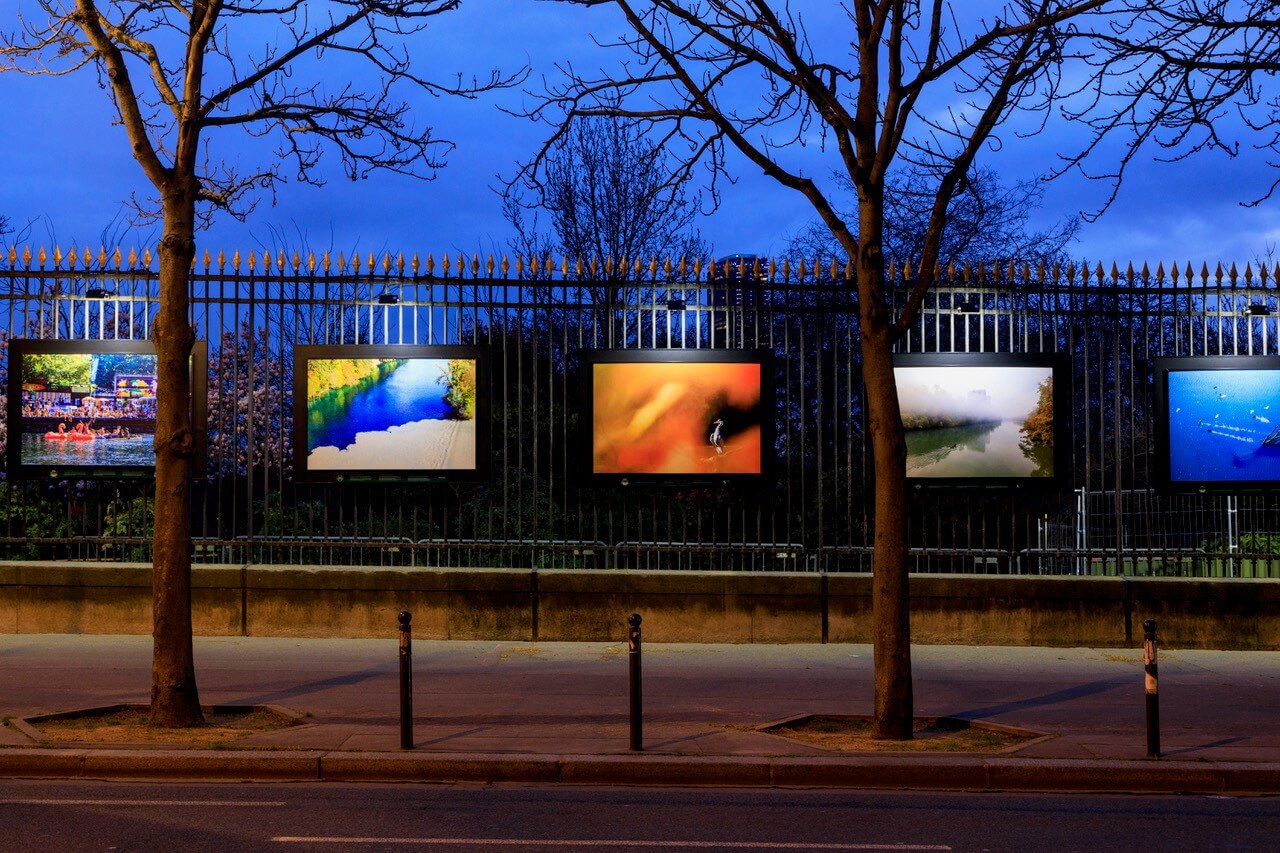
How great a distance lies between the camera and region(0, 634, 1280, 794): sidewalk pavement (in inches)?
358

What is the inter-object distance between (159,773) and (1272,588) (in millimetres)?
11318

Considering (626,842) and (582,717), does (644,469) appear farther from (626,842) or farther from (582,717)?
(626,842)

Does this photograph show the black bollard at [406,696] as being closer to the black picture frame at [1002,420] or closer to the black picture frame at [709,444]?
the black picture frame at [709,444]

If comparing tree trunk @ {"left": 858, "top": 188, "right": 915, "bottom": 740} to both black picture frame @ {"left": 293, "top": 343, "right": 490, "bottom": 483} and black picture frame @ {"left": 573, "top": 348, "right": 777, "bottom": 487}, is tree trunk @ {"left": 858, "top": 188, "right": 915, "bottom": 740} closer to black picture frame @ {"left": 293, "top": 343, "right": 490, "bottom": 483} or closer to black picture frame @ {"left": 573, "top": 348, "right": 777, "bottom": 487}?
black picture frame @ {"left": 573, "top": 348, "right": 777, "bottom": 487}

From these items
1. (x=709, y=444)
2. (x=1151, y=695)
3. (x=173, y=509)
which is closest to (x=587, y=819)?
(x=1151, y=695)

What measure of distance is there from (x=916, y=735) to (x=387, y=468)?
23.2 feet

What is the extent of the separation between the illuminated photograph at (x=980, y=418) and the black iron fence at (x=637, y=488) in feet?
1.18

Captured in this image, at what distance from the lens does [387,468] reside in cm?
1519

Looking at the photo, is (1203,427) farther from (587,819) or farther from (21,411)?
(21,411)

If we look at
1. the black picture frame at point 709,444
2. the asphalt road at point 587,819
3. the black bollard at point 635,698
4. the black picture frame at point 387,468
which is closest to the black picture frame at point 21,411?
the black picture frame at point 387,468

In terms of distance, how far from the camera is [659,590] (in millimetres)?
14836

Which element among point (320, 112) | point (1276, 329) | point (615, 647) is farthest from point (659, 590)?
point (1276, 329)

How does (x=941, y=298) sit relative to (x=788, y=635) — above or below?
above

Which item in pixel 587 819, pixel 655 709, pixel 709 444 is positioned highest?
pixel 709 444
